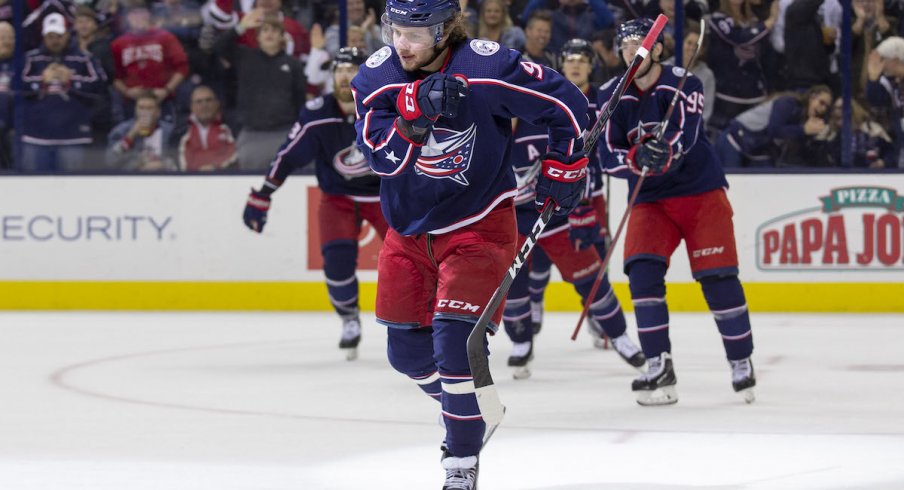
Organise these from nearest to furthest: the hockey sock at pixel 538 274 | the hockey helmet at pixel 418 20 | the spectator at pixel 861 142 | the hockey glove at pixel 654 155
A: the hockey helmet at pixel 418 20 < the hockey glove at pixel 654 155 < the hockey sock at pixel 538 274 < the spectator at pixel 861 142

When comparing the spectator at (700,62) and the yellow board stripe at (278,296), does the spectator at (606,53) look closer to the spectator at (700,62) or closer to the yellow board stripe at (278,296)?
the spectator at (700,62)

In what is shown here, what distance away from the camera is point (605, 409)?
4711mm

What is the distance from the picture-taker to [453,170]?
329 cm

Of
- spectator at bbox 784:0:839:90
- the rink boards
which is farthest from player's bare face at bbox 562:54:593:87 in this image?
spectator at bbox 784:0:839:90

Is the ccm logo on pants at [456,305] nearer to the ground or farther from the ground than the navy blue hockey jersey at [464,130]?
nearer to the ground

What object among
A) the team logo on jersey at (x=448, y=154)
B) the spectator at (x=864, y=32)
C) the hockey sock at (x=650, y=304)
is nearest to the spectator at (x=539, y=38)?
the spectator at (x=864, y=32)

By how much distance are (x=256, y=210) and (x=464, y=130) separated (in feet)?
9.88

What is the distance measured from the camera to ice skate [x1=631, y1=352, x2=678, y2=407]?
4746 millimetres

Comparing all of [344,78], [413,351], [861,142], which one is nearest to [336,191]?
[344,78]

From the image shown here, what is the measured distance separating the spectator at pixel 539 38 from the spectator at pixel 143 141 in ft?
6.96

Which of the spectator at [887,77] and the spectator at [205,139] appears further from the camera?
the spectator at [205,139]

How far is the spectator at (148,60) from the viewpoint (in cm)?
868

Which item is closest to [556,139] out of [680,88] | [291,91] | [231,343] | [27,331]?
[680,88]

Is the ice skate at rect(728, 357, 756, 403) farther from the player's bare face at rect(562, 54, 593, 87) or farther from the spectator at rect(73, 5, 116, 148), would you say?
the spectator at rect(73, 5, 116, 148)
